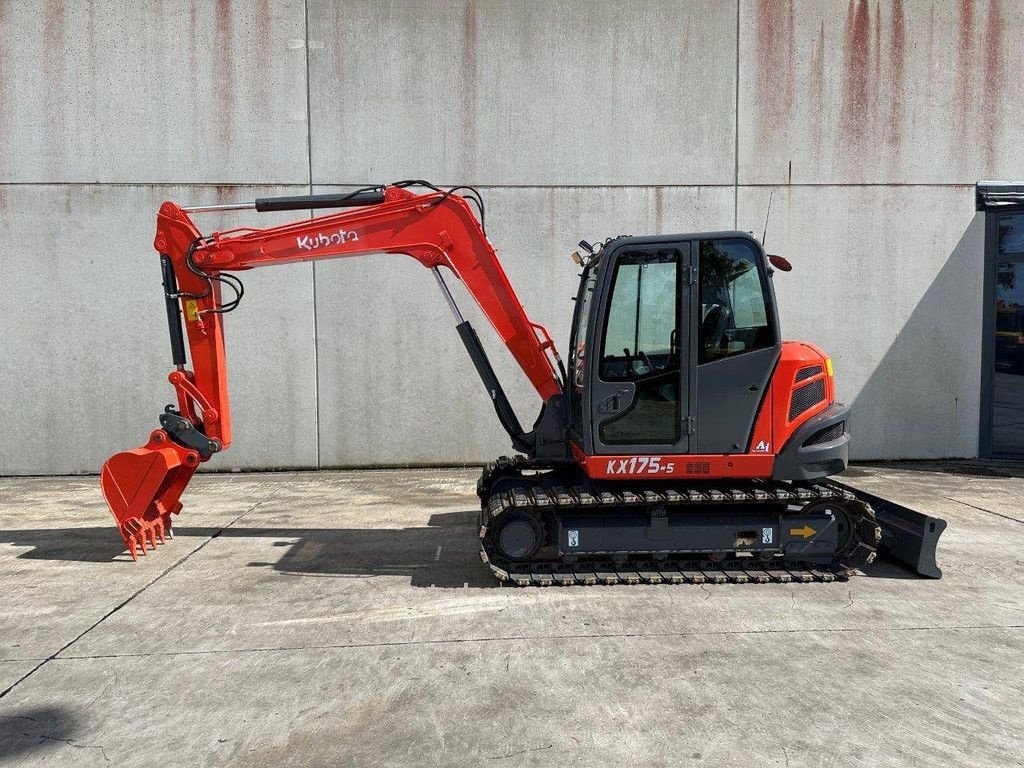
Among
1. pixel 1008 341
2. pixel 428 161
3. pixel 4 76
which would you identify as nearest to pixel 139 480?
pixel 428 161

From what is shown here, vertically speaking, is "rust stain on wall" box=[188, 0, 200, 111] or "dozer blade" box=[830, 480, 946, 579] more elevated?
"rust stain on wall" box=[188, 0, 200, 111]

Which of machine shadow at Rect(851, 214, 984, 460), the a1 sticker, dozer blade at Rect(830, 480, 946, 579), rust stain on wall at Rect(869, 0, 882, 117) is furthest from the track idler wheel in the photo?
rust stain on wall at Rect(869, 0, 882, 117)

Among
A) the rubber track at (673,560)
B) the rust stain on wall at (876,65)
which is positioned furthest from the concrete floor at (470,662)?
the rust stain on wall at (876,65)

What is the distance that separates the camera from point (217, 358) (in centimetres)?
630

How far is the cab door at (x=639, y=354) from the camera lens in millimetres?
5391

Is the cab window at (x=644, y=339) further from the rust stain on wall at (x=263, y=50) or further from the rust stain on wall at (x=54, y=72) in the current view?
the rust stain on wall at (x=54, y=72)

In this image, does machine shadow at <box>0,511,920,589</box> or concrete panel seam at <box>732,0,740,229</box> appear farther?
concrete panel seam at <box>732,0,740,229</box>

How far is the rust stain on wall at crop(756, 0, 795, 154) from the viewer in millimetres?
10219

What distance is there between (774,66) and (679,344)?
6.82 m

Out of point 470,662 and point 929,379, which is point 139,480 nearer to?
point 470,662

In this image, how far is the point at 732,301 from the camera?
5.40 m

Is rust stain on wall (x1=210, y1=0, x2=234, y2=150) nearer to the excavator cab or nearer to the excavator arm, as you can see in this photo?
the excavator arm

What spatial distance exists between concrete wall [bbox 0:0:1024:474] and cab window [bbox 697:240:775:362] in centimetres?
509

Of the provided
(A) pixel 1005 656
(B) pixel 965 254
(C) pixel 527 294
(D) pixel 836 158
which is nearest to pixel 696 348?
(A) pixel 1005 656
